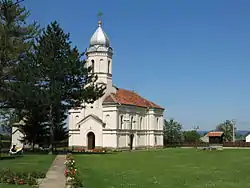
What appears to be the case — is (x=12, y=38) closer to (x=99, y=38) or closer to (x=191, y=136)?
(x=99, y=38)

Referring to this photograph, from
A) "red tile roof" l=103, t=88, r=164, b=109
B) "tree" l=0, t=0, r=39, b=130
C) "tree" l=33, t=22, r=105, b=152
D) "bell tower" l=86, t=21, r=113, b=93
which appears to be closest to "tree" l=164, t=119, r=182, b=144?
"red tile roof" l=103, t=88, r=164, b=109

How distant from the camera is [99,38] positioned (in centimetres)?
6022

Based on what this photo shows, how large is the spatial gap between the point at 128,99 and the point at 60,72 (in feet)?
81.6

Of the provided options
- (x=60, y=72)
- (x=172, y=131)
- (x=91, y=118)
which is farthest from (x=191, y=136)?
(x=60, y=72)

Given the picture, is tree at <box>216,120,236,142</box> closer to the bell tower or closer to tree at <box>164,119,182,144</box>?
tree at <box>164,119,182,144</box>

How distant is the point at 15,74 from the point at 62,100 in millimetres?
6937

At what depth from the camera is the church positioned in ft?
184

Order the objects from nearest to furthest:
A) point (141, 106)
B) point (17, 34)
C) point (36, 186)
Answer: point (36, 186), point (17, 34), point (141, 106)

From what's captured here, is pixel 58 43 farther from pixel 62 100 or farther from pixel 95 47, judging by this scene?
pixel 95 47

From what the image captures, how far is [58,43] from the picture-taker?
39.8 metres

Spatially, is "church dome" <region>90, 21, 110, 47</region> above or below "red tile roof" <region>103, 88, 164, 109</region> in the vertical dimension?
above

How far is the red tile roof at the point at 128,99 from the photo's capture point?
57.6 meters

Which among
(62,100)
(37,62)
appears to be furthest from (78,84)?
(37,62)

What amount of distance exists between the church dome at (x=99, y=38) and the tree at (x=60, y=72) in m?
19.3
